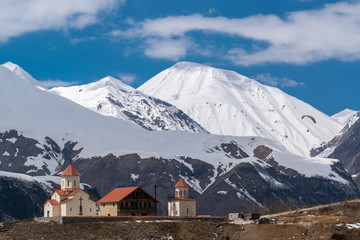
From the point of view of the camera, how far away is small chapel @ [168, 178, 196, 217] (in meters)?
190

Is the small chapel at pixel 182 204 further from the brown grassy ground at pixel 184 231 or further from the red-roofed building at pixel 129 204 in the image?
the brown grassy ground at pixel 184 231

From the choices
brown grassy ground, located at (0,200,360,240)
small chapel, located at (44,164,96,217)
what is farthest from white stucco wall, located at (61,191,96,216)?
brown grassy ground, located at (0,200,360,240)

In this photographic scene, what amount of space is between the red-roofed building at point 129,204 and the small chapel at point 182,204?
21.9ft

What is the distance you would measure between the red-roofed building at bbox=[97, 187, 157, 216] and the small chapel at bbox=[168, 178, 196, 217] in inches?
262

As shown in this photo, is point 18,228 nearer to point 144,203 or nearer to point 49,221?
point 49,221

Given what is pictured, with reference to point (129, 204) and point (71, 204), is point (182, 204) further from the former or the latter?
point (71, 204)

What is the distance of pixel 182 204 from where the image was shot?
623 feet

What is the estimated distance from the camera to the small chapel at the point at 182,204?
18988cm

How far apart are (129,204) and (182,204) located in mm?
15091

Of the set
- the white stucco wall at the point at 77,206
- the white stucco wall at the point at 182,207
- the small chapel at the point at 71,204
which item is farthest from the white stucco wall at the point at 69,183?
the white stucco wall at the point at 182,207

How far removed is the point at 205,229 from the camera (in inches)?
5989

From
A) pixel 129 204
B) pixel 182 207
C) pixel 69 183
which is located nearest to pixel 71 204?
pixel 69 183

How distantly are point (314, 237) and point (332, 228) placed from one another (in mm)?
5525

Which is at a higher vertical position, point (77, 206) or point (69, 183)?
point (69, 183)
